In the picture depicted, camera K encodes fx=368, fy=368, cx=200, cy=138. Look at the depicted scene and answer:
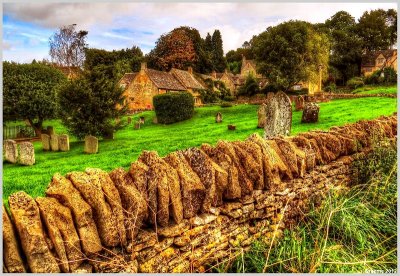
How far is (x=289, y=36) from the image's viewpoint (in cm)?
4109

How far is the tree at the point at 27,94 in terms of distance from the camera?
1247 inches

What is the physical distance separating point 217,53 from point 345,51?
1337 inches

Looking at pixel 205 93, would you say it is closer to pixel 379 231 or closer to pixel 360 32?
pixel 360 32

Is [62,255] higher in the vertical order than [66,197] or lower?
lower

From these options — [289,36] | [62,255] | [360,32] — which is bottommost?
[62,255]

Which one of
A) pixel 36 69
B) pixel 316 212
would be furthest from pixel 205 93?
pixel 316 212

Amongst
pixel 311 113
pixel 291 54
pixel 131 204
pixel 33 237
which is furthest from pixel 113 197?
pixel 291 54

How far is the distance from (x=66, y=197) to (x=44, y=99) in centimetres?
3174

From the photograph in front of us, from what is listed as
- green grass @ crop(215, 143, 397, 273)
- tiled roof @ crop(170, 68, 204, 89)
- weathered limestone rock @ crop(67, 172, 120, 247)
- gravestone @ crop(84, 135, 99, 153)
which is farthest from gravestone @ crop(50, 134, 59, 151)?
tiled roof @ crop(170, 68, 204, 89)

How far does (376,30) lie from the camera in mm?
78125

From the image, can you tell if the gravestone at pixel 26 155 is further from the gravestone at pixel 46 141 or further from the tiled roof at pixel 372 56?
the tiled roof at pixel 372 56

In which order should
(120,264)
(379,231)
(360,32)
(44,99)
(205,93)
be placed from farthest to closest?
(360,32), (205,93), (44,99), (379,231), (120,264)

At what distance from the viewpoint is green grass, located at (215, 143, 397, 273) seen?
459 cm

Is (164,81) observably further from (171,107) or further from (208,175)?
(208,175)
